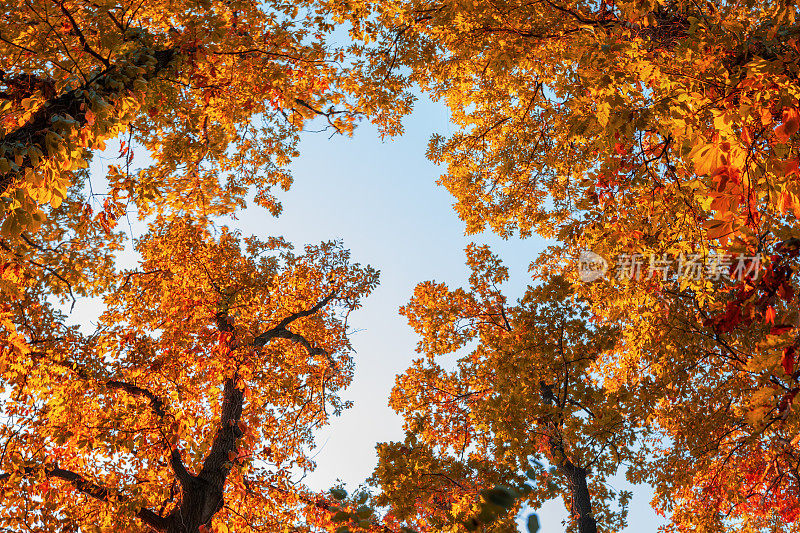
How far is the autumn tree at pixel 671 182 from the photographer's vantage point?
2404 millimetres

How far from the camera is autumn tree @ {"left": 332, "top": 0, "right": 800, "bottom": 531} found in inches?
94.7

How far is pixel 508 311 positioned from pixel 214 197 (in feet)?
21.2

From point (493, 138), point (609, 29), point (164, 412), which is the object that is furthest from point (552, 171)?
point (164, 412)

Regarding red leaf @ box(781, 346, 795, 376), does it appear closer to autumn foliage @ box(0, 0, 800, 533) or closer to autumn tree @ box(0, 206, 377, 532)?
autumn foliage @ box(0, 0, 800, 533)

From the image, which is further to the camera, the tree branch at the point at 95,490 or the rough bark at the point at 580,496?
the rough bark at the point at 580,496

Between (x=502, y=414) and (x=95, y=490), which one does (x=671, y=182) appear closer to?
(x=502, y=414)

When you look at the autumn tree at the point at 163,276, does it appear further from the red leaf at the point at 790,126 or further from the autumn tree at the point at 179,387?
the red leaf at the point at 790,126

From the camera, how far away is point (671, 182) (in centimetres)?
458

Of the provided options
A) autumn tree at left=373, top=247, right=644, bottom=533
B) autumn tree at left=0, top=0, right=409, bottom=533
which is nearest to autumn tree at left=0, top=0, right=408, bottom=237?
autumn tree at left=0, top=0, right=409, bottom=533

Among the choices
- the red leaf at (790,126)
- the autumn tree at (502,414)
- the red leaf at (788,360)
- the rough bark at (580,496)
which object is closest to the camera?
the red leaf at (788,360)

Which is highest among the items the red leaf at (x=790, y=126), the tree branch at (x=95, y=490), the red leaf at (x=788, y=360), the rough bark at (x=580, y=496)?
the rough bark at (x=580, y=496)

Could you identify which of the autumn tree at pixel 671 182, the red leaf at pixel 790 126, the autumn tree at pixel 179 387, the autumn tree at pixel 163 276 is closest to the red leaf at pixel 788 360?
the autumn tree at pixel 671 182

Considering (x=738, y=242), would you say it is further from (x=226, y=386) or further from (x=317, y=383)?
(x=317, y=383)

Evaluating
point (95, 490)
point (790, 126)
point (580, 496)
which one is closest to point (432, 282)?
point (580, 496)
